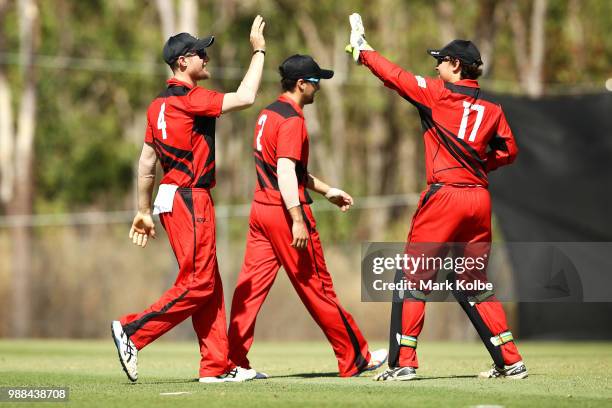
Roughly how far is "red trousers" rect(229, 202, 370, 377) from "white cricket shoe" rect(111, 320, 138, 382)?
1.02 meters

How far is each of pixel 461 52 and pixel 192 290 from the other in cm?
261

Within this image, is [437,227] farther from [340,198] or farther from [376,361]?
[376,361]

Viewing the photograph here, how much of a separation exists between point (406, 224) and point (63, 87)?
917 inches

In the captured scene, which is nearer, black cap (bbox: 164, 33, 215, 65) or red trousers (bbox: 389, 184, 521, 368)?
red trousers (bbox: 389, 184, 521, 368)

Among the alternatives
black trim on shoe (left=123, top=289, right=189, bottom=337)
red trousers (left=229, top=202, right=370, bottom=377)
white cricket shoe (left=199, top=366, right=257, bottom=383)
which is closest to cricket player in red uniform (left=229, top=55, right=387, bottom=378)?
red trousers (left=229, top=202, right=370, bottom=377)

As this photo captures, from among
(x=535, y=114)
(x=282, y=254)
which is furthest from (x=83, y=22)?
(x=282, y=254)

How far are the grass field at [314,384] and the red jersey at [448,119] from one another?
1532mm

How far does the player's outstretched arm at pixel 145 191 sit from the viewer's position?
29.0ft

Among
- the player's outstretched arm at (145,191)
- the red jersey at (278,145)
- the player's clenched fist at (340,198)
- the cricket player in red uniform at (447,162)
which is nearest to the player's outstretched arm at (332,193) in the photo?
the player's clenched fist at (340,198)

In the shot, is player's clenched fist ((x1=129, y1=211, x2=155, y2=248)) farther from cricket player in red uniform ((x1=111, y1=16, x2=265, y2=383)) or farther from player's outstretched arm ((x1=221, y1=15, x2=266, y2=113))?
player's outstretched arm ((x1=221, y1=15, x2=266, y2=113))

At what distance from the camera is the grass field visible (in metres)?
7.30

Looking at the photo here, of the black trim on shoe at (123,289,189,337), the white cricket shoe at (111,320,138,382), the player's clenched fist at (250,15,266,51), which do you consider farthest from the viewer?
the player's clenched fist at (250,15,266,51)

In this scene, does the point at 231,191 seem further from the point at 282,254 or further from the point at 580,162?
the point at 282,254

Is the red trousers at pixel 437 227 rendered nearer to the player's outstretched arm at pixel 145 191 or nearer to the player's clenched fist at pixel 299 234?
the player's clenched fist at pixel 299 234
